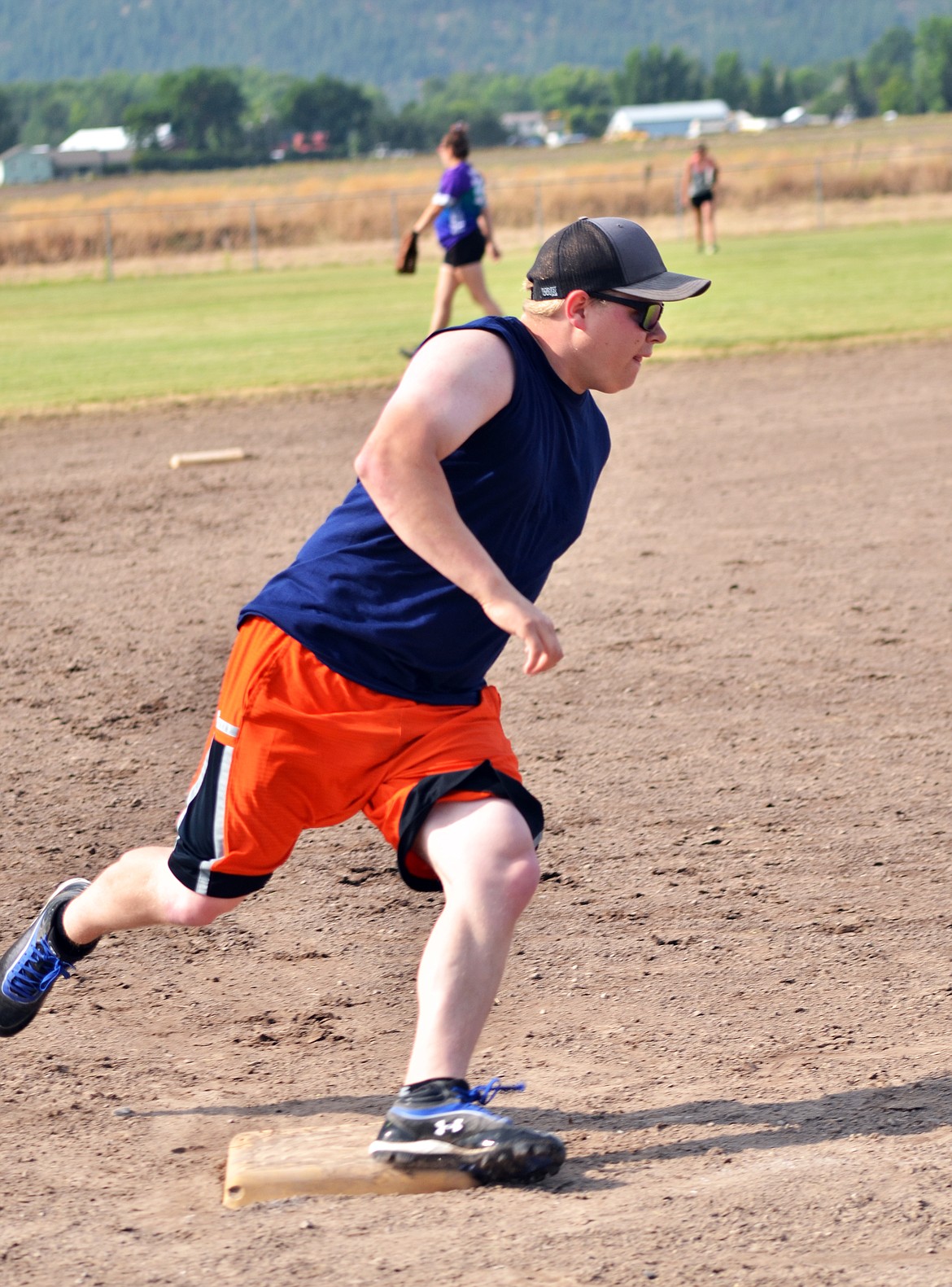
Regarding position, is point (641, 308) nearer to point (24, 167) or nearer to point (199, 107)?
point (24, 167)

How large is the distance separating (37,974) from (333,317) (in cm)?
1822

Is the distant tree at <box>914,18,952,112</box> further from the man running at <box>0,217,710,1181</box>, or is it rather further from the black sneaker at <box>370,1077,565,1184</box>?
the black sneaker at <box>370,1077,565,1184</box>

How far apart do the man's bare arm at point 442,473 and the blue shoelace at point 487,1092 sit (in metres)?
0.86

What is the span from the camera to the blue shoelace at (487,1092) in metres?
3.14

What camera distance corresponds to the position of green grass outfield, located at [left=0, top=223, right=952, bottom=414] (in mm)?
16062

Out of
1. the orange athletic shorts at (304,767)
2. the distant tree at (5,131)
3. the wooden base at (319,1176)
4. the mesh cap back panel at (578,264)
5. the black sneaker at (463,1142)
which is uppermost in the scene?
the distant tree at (5,131)

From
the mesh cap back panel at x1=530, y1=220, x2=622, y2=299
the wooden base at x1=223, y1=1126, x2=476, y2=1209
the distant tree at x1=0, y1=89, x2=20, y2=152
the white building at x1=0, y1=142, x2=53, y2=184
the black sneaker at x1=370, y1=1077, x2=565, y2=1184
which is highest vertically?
the distant tree at x1=0, y1=89, x2=20, y2=152

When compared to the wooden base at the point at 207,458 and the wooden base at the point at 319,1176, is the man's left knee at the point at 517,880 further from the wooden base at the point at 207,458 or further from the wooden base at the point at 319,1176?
the wooden base at the point at 207,458

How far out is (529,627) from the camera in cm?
299

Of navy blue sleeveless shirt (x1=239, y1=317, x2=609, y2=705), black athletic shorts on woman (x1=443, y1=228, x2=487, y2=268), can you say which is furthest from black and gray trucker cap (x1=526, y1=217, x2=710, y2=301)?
black athletic shorts on woman (x1=443, y1=228, x2=487, y2=268)

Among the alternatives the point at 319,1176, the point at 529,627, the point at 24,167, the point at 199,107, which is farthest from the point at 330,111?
the point at 319,1176

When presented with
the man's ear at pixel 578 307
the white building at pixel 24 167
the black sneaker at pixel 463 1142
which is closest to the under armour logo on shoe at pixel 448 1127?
the black sneaker at pixel 463 1142

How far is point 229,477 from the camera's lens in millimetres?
11086

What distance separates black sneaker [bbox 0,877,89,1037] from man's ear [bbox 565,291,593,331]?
5.72 ft
